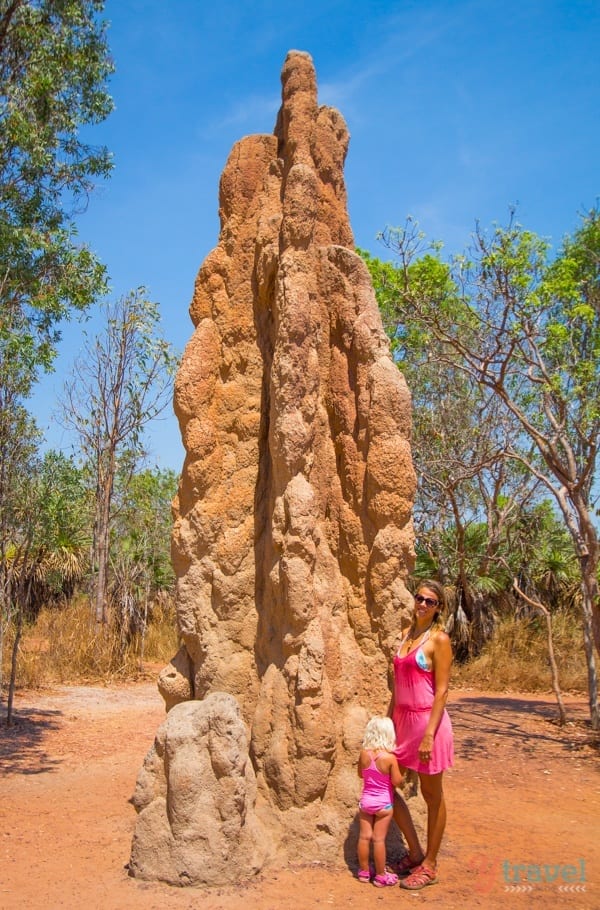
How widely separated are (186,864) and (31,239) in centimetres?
673

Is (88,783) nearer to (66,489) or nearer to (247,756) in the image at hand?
(247,756)

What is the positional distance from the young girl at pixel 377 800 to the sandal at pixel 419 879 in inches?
2.8

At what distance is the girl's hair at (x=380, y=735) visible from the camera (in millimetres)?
4484

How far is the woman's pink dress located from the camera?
177 inches

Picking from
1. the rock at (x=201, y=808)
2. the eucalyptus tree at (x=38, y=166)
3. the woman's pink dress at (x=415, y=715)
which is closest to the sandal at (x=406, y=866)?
the woman's pink dress at (x=415, y=715)

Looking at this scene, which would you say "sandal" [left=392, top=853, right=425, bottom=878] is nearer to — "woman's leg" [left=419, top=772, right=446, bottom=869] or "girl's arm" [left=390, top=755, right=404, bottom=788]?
"woman's leg" [left=419, top=772, right=446, bottom=869]

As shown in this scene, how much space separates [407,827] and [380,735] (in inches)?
22.9

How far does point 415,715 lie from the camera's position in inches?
180

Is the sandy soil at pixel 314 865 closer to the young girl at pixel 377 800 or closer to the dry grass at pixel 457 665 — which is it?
the young girl at pixel 377 800

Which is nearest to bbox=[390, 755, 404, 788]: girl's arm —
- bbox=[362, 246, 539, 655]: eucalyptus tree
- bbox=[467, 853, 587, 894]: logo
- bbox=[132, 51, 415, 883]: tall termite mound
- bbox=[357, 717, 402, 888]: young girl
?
bbox=[357, 717, 402, 888]: young girl

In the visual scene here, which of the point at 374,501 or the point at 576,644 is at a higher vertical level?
the point at 374,501

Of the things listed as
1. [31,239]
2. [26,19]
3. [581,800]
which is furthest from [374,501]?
[26,19]

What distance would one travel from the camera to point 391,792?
4441mm

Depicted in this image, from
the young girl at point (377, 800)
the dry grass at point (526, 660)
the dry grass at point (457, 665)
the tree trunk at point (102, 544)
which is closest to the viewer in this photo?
the young girl at point (377, 800)
